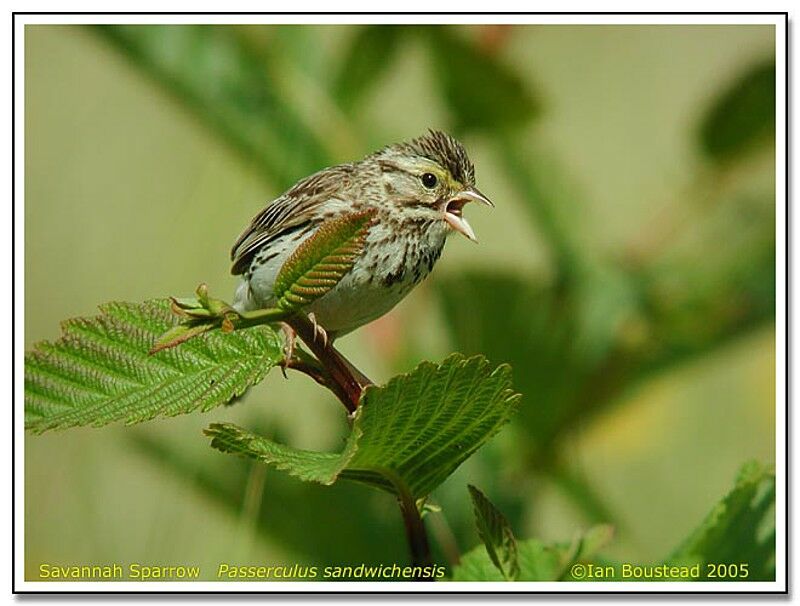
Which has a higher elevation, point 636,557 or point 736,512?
point 736,512

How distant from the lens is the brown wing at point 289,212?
1753 mm

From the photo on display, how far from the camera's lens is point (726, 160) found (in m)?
2.31

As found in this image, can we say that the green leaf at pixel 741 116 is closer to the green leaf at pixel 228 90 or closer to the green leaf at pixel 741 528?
the green leaf at pixel 228 90

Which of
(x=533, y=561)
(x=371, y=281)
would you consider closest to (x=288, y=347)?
(x=533, y=561)

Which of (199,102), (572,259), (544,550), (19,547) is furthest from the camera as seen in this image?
(572,259)

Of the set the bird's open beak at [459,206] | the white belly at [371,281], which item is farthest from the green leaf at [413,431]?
the bird's open beak at [459,206]

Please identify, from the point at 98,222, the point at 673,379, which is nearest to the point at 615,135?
the point at 673,379

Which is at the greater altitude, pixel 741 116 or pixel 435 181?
pixel 741 116

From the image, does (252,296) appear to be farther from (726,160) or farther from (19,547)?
(726,160)

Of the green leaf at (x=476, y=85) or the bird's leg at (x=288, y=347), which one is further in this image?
the green leaf at (x=476, y=85)

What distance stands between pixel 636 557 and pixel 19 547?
1.20 metres

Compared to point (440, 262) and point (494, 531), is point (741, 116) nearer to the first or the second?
point (440, 262)

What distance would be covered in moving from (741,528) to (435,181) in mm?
669

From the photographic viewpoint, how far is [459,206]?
1.72 m
